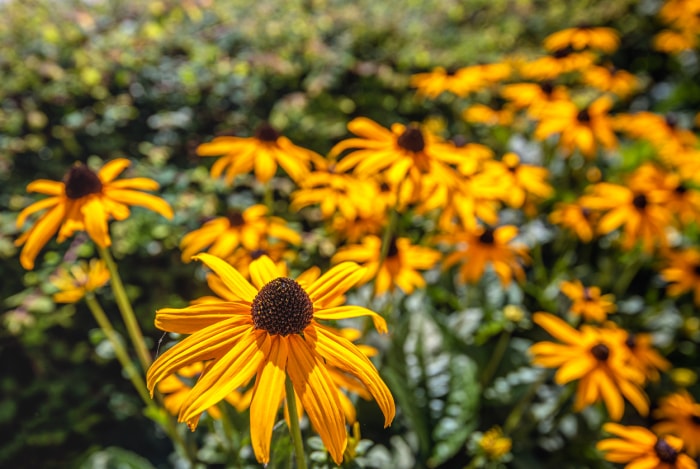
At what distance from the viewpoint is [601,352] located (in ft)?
5.67

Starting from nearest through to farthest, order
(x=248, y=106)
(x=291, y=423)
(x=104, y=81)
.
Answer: (x=291, y=423), (x=104, y=81), (x=248, y=106)

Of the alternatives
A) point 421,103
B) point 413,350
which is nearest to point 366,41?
point 421,103

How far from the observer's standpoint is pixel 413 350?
7.22ft

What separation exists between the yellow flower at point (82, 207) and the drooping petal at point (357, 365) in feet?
2.09

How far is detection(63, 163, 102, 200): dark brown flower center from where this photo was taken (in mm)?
1416

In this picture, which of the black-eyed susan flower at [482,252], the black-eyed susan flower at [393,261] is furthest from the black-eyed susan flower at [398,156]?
the black-eyed susan flower at [482,252]

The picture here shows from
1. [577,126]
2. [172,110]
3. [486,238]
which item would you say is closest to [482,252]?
[486,238]

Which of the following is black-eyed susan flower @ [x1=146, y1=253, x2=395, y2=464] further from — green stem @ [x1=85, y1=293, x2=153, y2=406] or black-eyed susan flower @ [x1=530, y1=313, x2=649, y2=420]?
black-eyed susan flower @ [x1=530, y1=313, x2=649, y2=420]

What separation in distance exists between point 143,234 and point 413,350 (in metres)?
1.25

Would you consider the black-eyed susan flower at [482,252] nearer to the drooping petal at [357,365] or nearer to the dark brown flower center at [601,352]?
the dark brown flower center at [601,352]

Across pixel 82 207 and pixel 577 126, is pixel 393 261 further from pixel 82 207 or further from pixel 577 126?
pixel 577 126

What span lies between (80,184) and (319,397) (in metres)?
0.90

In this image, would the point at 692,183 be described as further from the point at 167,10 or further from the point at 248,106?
the point at 167,10

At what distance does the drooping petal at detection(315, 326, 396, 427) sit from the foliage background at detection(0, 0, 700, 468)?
2.73 ft
